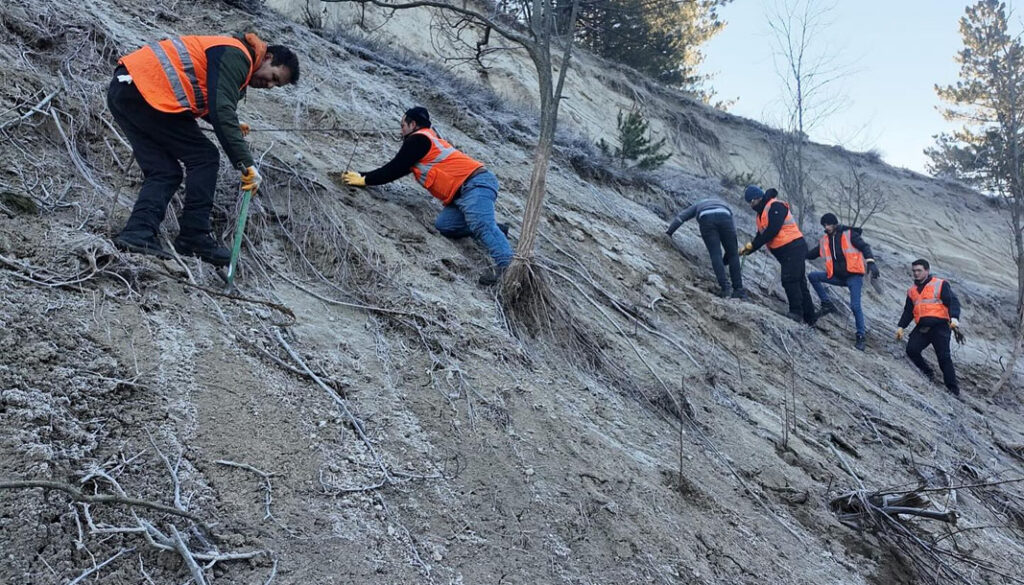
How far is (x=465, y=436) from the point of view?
295 centimetres

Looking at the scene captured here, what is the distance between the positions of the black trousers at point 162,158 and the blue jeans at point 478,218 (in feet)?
5.89

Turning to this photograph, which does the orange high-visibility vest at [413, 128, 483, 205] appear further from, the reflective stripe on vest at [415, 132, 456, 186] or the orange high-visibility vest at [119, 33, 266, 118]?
the orange high-visibility vest at [119, 33, 266, 118]

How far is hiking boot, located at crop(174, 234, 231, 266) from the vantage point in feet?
11.0

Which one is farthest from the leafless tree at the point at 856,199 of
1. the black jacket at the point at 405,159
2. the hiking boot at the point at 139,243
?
the hiking boot at the point at 139,243

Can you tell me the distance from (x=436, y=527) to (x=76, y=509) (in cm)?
116

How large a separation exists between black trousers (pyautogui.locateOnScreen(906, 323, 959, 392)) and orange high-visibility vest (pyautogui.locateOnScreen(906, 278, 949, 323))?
0.44 feet

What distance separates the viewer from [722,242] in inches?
281

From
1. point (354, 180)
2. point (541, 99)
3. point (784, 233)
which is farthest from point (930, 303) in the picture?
point (354, 180)

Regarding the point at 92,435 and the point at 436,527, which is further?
the point at 436,527

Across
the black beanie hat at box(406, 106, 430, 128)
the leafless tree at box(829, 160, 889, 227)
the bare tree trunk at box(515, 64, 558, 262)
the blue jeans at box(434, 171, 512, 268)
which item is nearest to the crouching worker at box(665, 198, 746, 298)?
the blue jeans at box(434, 171, 512, 268)

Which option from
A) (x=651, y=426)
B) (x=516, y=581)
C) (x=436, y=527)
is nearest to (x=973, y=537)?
(x=651, y=426)

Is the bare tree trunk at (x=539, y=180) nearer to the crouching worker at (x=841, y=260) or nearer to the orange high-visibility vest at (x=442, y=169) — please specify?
the orange high-visibility vest at (x=442, y=169)

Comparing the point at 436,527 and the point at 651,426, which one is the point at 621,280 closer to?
the point at 651,426

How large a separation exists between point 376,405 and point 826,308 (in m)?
6.50
